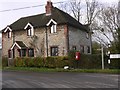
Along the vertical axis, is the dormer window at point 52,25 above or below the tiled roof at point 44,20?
below

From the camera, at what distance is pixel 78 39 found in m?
39.8

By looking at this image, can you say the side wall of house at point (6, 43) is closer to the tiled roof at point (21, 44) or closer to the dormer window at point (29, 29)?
the tiled roof at point (21, 44)

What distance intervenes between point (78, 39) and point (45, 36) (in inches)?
213

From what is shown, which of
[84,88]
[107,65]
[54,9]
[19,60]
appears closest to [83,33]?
[54,9]

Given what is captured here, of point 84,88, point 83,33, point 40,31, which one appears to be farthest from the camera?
point 83,33

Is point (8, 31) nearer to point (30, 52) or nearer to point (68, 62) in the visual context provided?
point (30, 52)

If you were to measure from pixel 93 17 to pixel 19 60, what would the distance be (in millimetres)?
22567

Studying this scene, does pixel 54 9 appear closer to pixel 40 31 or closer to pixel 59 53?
pixel 40 31

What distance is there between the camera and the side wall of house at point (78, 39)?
36.7 m

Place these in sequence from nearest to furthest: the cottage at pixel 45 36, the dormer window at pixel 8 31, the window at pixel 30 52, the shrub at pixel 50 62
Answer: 1. the shrub at pixel 50 62
2. the cottage at pixel 45 36
3. the window at pixel 30 52
4. the dormer window at pixel 8 31

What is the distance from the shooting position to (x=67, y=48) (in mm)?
35219

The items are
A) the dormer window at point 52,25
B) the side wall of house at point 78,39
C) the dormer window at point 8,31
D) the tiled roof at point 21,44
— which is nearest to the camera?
the dormer window at point 52,25

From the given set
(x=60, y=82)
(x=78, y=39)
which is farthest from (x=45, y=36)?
(x=60, y=82)

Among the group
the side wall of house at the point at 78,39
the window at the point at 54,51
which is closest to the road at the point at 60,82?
the window at the point at 54,51
